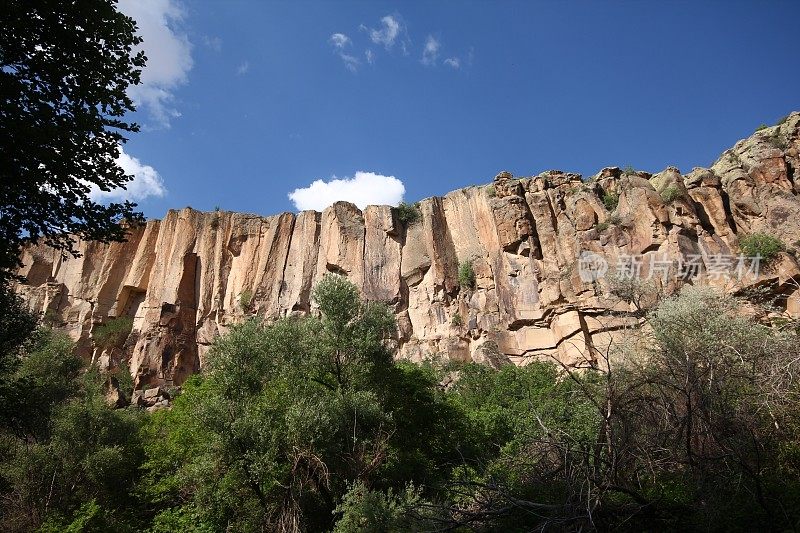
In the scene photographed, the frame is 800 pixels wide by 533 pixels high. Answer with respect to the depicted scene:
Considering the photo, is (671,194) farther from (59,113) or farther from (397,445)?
(59,113)

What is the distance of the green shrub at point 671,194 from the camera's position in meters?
33.2

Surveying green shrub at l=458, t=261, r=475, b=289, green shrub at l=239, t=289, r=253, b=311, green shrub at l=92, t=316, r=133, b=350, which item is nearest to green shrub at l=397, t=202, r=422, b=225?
green shrub at l=458, t=261, r=475, b=289

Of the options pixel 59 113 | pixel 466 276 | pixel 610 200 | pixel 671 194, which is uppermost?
pixel 610 200

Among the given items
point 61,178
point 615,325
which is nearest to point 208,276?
point 615,325

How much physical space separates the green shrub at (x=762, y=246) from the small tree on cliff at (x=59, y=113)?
33950 mm

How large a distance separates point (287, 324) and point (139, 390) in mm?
24770

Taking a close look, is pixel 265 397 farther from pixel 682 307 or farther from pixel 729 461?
pixel 682 307

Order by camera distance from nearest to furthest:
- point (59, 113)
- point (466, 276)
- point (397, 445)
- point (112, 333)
Answer: point (59, 113) → point (397, 445) → point (466, 276) → point (112, 333)

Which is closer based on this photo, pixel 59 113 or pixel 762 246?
pixel 59 113

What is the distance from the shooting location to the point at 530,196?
39.3m

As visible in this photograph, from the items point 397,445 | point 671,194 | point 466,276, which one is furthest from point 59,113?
point 671,194

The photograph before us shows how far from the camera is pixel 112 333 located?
40.3 metres

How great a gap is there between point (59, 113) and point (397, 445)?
13128mm

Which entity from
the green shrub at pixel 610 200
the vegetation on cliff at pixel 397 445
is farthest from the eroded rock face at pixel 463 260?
the vegetation on cliff at pixel 397 445
